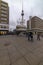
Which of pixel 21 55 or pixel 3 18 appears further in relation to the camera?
pixel 3 18

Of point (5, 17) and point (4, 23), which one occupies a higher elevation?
point (5, 17)

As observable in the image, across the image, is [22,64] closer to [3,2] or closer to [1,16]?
[1,16]

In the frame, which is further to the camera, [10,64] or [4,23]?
[4,23]

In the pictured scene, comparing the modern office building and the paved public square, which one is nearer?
the paved public square

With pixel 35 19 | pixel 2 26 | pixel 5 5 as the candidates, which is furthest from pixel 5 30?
pixel 35 19

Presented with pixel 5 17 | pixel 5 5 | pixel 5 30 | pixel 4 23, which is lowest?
pixel 5 30

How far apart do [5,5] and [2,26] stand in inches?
576

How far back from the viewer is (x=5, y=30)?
49.8m

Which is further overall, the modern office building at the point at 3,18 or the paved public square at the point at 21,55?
the modern office building at the point at 3,18

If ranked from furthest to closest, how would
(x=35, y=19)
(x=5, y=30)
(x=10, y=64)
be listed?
(x=35, y=19) → (x=5, y=30) → (x=10, y=64)

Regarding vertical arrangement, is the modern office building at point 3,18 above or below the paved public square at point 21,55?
above

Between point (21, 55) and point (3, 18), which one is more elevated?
point (3, 18)

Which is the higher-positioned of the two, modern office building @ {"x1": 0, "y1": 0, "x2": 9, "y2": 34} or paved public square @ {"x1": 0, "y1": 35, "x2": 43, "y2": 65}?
modern office building @ {"x1": 0, "y1": 0, "x2": 9, "y2": 34}

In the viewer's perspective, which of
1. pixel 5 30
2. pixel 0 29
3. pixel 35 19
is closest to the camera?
pixel 0 29
